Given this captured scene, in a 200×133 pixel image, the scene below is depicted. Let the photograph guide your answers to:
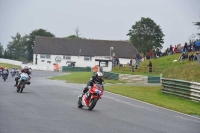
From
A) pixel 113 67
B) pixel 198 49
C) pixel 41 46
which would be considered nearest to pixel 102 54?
pixel 41 46

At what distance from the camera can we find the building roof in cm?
10794

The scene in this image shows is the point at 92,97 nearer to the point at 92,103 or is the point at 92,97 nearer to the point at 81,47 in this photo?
the point at 92,103

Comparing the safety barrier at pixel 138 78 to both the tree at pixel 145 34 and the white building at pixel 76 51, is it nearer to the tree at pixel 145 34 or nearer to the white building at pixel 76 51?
the white building at pixel 76 51

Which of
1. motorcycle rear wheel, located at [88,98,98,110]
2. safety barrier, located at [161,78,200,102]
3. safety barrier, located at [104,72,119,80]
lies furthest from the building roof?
Answer: motorcycle rear wheel, located at [88,98,98,110]

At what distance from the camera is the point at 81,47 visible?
361ft

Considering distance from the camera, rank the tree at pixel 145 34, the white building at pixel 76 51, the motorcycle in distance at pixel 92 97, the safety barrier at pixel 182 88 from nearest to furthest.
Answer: the motorcycle in distance at pixel 92 97 → the safety barrier at pixel 182 88 → the white building at pixel 76 51 → the tree at pixel 145 34

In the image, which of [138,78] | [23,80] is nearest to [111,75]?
[138,78]

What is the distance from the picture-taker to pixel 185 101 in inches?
1044

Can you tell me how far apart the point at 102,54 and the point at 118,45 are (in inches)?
204

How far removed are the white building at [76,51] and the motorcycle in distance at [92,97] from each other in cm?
8597

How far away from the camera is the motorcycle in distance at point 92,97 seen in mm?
17234

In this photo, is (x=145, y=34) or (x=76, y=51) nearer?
(x=76, y=51)

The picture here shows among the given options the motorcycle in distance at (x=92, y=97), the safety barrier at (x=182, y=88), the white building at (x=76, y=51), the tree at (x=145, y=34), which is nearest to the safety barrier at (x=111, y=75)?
the safety barrier at (x=182, y=88)

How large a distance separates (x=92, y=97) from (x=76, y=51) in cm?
9126
